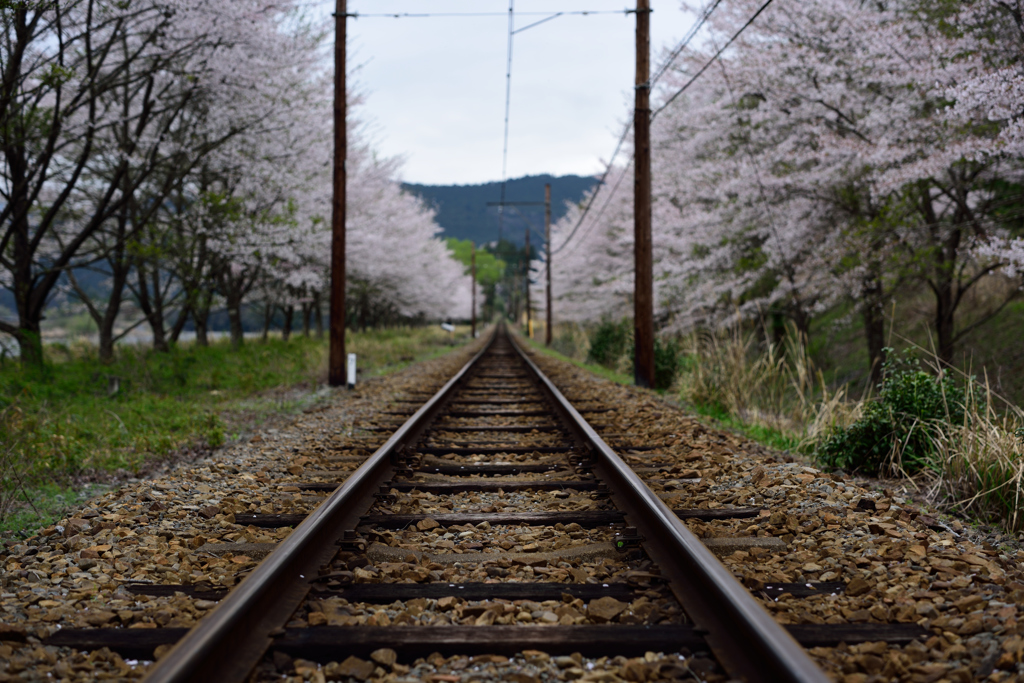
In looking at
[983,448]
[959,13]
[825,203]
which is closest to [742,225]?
[825,203]

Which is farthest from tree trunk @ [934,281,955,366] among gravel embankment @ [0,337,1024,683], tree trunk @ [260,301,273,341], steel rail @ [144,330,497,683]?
tree trunk @ [260,301,273,341]

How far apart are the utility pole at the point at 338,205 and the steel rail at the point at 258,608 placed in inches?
335

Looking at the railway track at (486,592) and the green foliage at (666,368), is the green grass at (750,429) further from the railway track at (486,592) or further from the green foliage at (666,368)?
the green foliage at (666,368)

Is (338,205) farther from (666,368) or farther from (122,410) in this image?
(666,368)

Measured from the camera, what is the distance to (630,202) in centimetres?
2427

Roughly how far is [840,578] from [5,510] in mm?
4684

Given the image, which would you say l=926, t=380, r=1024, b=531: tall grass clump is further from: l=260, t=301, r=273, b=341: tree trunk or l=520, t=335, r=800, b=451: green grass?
l=260, t=301, r=273, b=341: tree trunk

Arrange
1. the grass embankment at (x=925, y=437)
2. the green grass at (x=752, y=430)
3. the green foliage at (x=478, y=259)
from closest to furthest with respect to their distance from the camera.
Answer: the grass embankment at (x=925, y=437)
the green grass at (x=752, y=430)
the green foliage at (x=478, y=259)

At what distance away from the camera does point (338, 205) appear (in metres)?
12.2

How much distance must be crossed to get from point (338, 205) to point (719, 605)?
35.5 ft

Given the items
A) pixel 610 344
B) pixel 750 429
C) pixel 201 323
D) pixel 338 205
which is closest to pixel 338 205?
pixel 338 205

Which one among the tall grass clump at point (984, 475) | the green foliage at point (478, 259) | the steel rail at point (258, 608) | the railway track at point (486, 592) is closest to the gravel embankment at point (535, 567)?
the railway track at point (486, 592)

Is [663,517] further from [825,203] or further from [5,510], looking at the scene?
[825,203]

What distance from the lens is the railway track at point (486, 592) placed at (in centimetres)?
238
